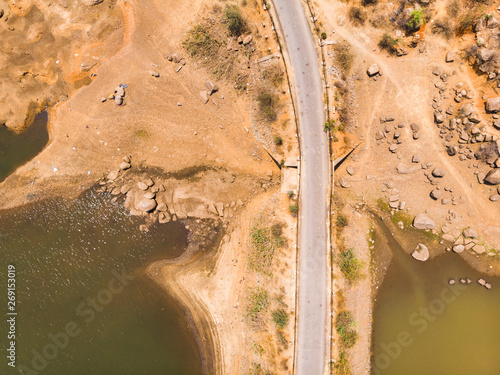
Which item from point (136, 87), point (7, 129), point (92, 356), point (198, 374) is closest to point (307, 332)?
point (198, 374)

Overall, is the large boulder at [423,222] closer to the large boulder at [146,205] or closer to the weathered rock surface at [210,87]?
the weathered rock surface at [210,87]

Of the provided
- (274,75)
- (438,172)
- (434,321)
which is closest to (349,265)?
(434,321)

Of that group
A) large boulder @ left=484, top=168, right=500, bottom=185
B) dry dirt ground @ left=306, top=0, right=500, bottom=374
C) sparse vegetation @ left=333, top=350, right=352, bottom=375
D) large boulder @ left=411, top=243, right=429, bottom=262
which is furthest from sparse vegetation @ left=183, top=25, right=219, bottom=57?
sparse vegetation @ left=333, top=350, right=352, bottom=375

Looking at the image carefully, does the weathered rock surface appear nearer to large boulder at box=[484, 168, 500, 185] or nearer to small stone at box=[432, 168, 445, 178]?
small stone at box=[432, 168, 445, 178]

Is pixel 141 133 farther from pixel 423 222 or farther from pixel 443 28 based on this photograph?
pixel 443 28

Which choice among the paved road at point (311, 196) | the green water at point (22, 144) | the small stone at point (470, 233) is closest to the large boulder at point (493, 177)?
the small stone at point (470, 233)

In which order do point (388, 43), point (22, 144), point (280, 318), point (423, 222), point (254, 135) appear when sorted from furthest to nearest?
point (22, 144) → point (254, 135) → point (423, 222) → point (280, 318) → point (388, 43)
